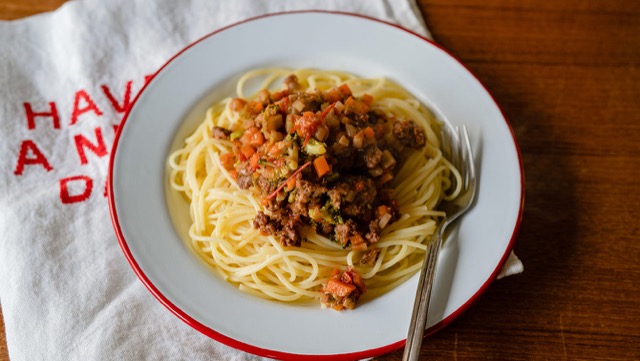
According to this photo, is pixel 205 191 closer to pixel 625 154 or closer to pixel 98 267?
pixel 98 267

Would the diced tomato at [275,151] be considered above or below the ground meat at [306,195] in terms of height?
above

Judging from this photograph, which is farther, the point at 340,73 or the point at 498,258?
the point at 340,73

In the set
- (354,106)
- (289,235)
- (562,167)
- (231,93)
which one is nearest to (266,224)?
(289,235)

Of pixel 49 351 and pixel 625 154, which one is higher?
pixel 49 351

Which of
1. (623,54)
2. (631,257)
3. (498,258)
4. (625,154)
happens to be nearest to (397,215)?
(498,258)

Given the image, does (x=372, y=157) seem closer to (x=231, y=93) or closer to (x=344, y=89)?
(x=344, y=89)

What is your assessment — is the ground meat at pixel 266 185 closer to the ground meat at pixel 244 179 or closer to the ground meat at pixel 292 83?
the ground meat at pixel 244 179

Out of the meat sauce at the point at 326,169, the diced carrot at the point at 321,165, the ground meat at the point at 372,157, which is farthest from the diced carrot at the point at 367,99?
the diced carrot at the point at 321,165
